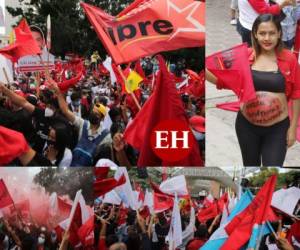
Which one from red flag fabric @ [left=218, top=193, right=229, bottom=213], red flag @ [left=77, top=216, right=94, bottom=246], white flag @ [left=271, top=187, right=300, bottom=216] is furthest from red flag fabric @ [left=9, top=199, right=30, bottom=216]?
white flag @ [left=271, top=187, right=300, bottom=216]

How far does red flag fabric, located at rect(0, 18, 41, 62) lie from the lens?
4219mm

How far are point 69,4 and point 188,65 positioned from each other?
1.00 m

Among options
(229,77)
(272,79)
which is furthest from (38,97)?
(272,79)

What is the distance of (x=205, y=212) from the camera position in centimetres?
425

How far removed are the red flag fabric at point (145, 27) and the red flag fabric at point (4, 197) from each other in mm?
1269

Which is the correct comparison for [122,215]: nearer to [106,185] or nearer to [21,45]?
[106,185]

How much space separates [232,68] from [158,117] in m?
0.66

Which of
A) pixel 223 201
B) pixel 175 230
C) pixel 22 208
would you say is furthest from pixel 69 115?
pixel 223 201

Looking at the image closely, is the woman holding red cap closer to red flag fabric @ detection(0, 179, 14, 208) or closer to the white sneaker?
the white sneaker

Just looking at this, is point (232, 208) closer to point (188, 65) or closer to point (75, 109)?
point (188, 65)

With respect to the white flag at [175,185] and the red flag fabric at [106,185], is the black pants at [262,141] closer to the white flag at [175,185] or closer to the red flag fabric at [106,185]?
the white flag at [175,185]

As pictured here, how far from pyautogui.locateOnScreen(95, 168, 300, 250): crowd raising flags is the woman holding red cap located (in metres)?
0.24

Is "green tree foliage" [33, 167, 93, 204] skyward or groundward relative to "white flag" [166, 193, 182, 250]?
skyward

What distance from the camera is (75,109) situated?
14.1 feet
